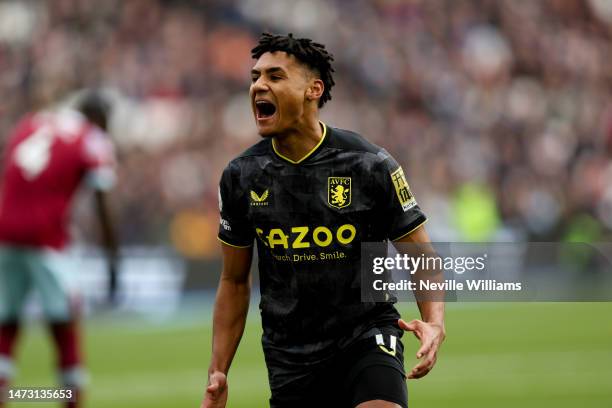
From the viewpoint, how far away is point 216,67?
80.0 ft

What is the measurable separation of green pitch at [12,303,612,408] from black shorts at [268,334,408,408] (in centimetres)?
509

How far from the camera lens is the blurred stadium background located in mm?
19891

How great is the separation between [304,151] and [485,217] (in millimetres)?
17835

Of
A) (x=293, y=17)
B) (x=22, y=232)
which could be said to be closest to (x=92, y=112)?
(x=22, y=232)

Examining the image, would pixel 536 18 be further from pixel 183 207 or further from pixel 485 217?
pixel 183 207

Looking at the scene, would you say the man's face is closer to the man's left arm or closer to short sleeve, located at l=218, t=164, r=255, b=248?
short sleeve, located at l=218, t=164, r=255, b=248

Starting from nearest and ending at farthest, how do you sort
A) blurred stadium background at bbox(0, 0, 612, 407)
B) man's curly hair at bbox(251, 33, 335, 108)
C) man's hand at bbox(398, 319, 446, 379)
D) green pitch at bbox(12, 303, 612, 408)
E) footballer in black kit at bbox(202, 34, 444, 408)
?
1. man's hand at bbox(398, 319, 446, 379)
2. footballer in black kit at bbox(202, 34, 444, 408)
3. man's curly hair at bbox(251, 33, 335, 108)
4. green pitch at bbox(12, 303, 612, 408)
5. blurred stadium background at bbox(0, 0, 612, 407)

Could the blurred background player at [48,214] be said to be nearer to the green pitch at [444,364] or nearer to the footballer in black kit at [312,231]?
the green pitch at [444,364]

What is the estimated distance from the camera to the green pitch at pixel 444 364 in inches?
448

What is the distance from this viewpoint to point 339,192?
5.63 metres

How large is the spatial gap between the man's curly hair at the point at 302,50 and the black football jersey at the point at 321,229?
29cm

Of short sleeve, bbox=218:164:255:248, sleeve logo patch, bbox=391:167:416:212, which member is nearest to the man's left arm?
sleeve logo patch, bbox=391:167:416:212

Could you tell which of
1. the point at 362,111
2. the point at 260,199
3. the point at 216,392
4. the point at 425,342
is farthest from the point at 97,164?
the point at 362,111

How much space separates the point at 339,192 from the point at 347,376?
81 centimetres
